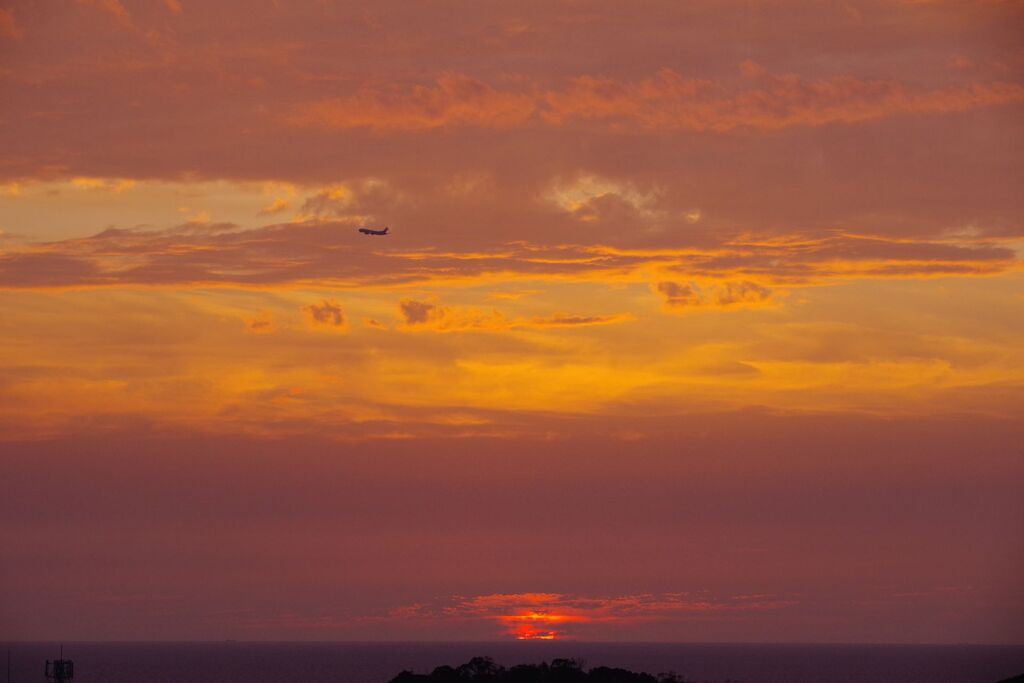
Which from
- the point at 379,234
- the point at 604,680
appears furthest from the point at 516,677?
the point at 379,234

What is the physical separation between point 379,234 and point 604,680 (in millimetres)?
60814

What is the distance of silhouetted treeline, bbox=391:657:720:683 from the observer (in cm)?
12081

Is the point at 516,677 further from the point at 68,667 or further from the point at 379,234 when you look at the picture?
the point at 379,234

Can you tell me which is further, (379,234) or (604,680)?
(379,234)

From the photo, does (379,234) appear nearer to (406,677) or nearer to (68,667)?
(406,677)

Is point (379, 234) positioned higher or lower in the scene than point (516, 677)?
higher

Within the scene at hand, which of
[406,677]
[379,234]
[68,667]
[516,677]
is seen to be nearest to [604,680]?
[516,677]

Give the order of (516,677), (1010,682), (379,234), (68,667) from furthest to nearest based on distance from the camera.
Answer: (379,234)
(516,677)
(68,667)
(1010,682)

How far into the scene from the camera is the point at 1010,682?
10275 cm

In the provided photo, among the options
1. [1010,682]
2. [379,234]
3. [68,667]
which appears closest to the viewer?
[1010,682]

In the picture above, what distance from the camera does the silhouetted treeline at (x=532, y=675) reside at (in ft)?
396

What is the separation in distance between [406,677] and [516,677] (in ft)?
39.8

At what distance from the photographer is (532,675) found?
403 feet

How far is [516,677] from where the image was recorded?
121938 millimetres
